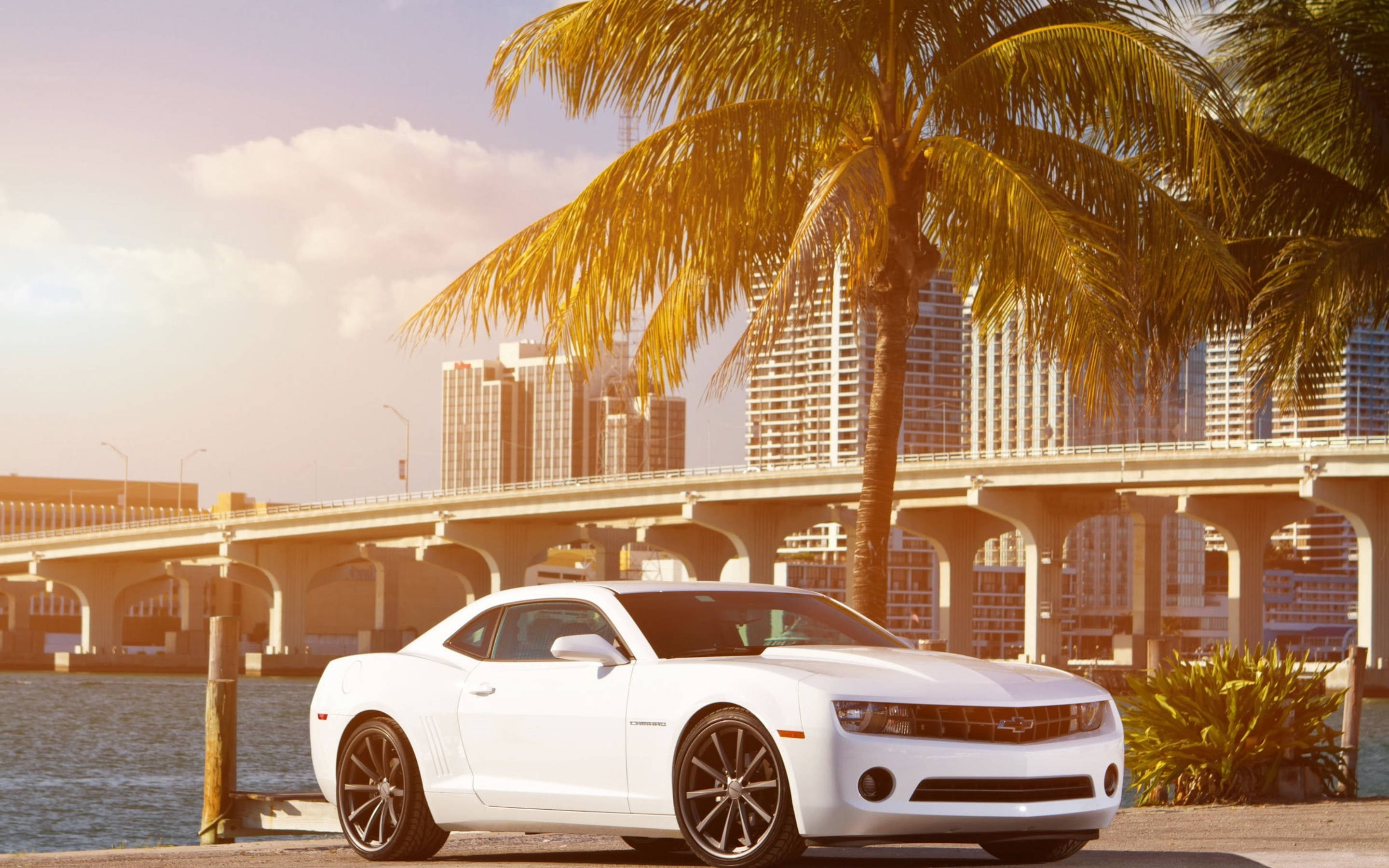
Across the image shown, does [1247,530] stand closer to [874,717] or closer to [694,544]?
[694,544]

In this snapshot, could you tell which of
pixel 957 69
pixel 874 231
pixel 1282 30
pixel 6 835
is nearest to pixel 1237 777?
pixel 874 231

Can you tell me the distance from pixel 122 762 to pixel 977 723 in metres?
34.8

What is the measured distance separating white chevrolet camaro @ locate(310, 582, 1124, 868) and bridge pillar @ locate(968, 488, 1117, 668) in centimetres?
7084

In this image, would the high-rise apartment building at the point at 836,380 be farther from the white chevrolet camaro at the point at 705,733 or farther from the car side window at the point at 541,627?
the white chevrolet camaro at the point at 705,733

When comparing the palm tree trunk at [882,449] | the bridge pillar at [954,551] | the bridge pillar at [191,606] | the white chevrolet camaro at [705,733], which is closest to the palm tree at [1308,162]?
the palm tree trunk at [882,449]

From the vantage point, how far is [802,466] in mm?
83438

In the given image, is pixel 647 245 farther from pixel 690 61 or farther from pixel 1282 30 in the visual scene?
pixel 1282 30

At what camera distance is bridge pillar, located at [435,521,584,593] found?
305ft

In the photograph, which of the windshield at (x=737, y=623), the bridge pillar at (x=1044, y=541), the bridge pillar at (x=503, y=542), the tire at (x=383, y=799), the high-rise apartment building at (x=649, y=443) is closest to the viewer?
the windshield at (x=737, y=623)

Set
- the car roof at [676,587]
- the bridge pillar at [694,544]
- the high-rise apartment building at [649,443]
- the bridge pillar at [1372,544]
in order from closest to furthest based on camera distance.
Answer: the car roof at [676,587] → the bridge pillar at [1372,544] → the bridge pillar at [694,544] → the high-rise apartment building at [649,443]

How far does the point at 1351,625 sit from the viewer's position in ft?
650

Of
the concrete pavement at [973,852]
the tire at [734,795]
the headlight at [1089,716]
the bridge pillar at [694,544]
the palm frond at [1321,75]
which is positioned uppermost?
the palm frond at [1321,75]

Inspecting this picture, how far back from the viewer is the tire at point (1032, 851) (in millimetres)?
8570

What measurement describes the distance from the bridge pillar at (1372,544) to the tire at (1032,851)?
67.1 metres
